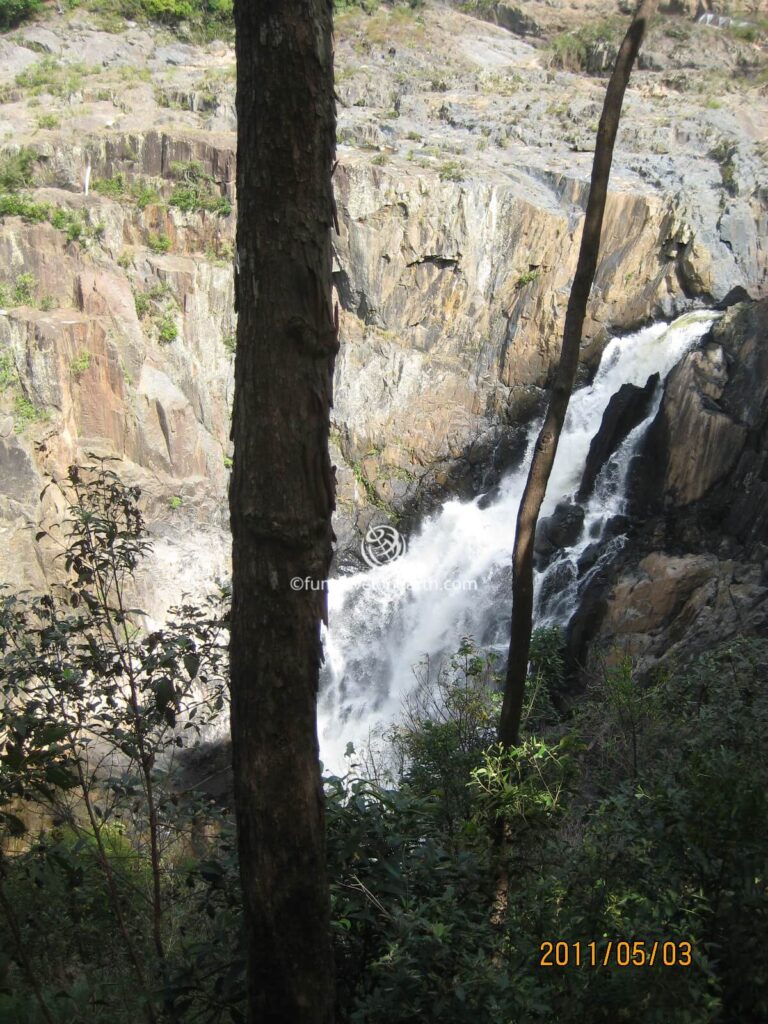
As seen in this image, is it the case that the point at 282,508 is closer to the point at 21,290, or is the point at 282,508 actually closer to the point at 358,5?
the point at 21,290

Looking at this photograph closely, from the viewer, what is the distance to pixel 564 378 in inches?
166

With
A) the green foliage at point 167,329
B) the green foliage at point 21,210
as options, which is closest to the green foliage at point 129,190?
the green foliage at point 21,210

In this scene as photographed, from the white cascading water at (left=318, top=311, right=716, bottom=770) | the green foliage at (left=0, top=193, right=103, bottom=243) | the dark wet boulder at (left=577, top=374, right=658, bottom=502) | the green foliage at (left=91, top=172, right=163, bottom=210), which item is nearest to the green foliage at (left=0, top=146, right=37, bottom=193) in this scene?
the green foliage at (left=0, top=193, right=103, bottom=243)

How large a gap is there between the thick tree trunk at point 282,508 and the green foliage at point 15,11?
24.8m

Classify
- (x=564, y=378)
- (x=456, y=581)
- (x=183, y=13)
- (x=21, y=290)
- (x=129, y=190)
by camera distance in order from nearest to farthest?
(x=564, y=378) < (x=21, y=290) < (x=456, y=581) < (x=129, y=190) < (x=183, y=13)

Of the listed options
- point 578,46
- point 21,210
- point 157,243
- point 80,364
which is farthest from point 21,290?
point 578,46

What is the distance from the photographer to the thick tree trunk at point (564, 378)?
4.16 meters

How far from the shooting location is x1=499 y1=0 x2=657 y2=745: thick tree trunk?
4.16 metres

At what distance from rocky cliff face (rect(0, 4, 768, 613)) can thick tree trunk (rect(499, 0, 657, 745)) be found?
343 inches

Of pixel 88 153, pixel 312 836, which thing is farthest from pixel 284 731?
pixel 88 153

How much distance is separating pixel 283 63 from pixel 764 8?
99.8 feet

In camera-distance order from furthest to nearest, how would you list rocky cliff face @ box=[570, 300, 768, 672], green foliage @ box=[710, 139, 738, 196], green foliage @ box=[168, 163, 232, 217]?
1. green foliage @ box=[710, 139, 738, 196]
2. green foliage @ box=[168, 163, 232, 217]
3. rocky cliff face @ box=[570, 300, 768, 672]
